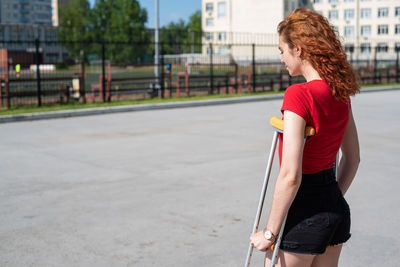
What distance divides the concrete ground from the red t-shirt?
85.9 inches

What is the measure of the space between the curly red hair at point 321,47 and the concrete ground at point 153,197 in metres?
2.40

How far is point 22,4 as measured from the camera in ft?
501

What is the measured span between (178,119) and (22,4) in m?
151

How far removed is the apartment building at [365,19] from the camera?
3420 inches

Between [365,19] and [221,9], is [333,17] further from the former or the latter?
[221,9]

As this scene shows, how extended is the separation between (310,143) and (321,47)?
41 cm

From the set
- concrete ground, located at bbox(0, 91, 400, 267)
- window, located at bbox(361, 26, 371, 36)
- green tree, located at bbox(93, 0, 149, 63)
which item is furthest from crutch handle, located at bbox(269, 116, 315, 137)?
green tree, located at bbox(93, 0, 149, 63)

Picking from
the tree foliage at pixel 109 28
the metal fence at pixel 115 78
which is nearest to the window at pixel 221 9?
the tree foliage at pixel 109 28

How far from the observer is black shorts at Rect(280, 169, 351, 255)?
7.53ft

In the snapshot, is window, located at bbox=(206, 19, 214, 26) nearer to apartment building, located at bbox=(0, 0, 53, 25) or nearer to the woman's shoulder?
apartment building, located at bbox=(0, 0, 53, 25)

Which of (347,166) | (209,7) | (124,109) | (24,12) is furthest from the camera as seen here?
(24,12)

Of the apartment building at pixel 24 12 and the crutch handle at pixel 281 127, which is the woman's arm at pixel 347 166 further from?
the apartment building at pixel 24 12

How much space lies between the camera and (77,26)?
11194 cm

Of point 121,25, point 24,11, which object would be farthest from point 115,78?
point 24,11
